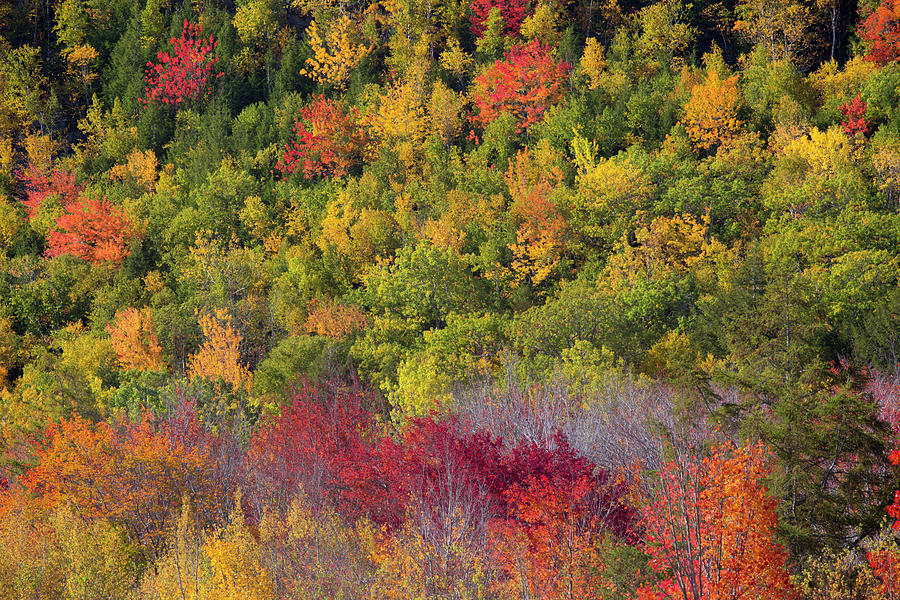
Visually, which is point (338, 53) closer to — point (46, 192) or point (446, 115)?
point (446, 115)

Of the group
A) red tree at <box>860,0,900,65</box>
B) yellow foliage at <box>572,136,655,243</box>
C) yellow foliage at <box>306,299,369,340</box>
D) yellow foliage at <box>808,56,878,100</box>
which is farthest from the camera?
red tree at <box>860,0,900,65</box>

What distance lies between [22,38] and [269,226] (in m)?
38.6

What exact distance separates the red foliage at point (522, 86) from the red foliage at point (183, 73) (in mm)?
24507

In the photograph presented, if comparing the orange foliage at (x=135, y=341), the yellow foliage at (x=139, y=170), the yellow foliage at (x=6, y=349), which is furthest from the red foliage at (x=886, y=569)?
the yellow foliage at (x=139, y=170)

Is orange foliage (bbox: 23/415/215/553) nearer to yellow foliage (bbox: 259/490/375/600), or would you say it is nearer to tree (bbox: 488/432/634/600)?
yellow foliage (bbox: 259/490/375/600)

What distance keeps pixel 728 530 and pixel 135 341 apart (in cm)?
4440

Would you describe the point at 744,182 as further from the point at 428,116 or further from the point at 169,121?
the point at 169,121

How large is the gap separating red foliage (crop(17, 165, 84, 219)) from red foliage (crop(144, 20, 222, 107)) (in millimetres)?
9150

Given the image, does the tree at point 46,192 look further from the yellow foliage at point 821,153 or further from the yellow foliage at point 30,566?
the yellow foliage at point 821,153

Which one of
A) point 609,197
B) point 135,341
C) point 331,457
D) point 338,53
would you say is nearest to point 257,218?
point 135,341

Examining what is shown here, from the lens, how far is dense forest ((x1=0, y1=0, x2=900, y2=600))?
21234 mm

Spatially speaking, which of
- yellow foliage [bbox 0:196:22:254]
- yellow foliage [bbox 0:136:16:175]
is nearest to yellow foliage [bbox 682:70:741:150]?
yellow foliage [bbox 0:196:22:254]

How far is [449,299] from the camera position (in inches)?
1982

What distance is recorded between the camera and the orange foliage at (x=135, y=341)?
5597 cm
